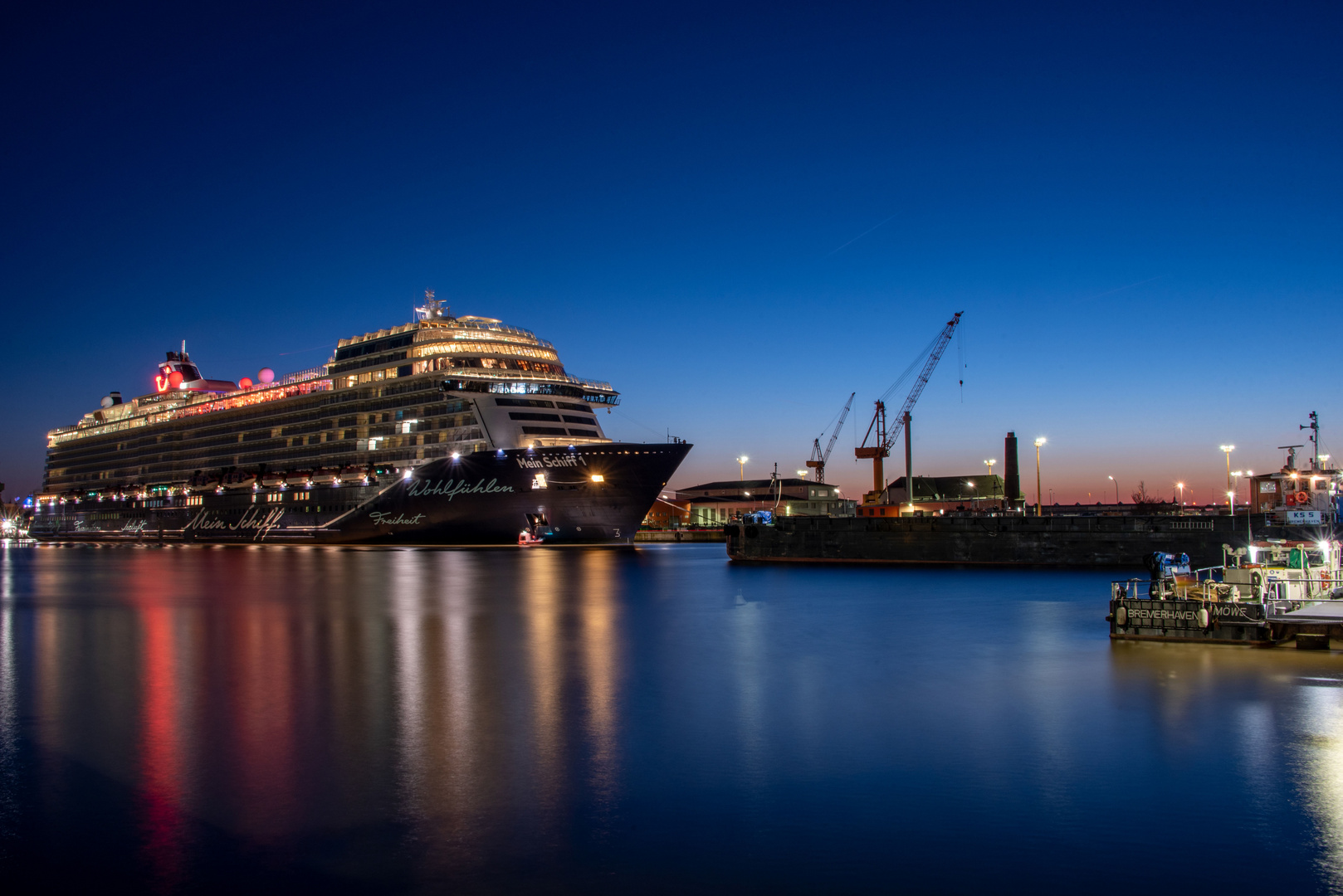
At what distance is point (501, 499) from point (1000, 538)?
33.4 metres

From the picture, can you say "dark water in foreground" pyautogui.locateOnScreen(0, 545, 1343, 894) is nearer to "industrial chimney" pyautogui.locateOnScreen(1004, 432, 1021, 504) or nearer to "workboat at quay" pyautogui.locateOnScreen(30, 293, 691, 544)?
"workboat at quay" pyautogui.locateOnScreen(30, 293, 691, 544)

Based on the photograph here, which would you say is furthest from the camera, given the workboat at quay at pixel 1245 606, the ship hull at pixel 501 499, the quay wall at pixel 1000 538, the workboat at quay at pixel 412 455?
the workboat at quay at pixel 412 455

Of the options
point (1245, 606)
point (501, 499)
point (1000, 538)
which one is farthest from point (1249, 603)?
point (501, 499)

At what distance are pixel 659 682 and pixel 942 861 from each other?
11697mm

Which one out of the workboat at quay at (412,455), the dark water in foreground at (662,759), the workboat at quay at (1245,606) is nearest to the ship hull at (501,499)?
the workboat at quay at (412,455)

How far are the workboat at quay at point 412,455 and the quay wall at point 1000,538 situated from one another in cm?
1010

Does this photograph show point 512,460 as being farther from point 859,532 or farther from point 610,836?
point 610,836

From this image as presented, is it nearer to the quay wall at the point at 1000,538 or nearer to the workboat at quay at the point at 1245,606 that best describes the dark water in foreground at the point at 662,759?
the workboat at quay at the point at 1245,606

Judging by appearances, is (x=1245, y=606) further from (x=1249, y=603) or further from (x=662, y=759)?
(x=662, y=759)

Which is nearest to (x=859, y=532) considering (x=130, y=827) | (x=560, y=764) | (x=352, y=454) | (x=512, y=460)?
(x=512, y=460)

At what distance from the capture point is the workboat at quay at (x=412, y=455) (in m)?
64.8

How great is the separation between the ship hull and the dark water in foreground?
32.9 metres

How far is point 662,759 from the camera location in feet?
46.6

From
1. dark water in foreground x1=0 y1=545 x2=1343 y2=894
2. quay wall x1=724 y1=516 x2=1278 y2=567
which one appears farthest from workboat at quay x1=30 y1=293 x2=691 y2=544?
dark water in foreground x1=0 y1=545 x2=1343 y2=894
